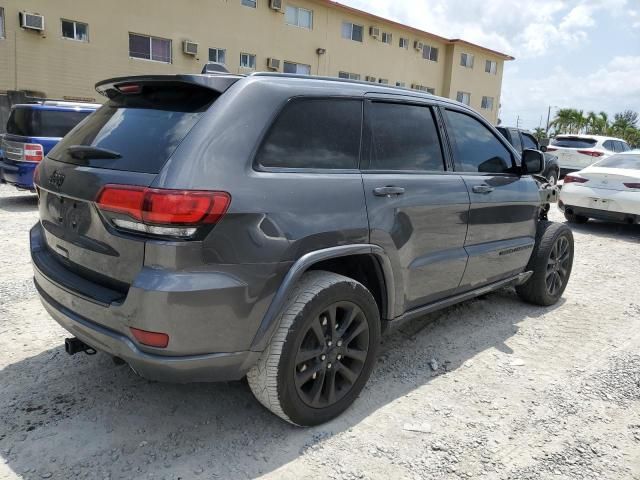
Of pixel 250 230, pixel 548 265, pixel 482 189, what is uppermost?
pixel 482 189

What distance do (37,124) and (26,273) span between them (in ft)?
15.7

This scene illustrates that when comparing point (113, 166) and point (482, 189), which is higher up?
point (113, 166)

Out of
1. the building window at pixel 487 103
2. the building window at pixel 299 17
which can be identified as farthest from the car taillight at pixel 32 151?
the building window at pixel 487 103

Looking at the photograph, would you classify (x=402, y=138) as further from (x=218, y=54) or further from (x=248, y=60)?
(x=248, y=60)

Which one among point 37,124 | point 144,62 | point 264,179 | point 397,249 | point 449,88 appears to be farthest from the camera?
point 449,88

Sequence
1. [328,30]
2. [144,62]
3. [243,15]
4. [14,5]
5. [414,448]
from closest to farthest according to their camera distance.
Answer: [414,448] < [14,5] < [144,62] < [243,15] < [328,30]

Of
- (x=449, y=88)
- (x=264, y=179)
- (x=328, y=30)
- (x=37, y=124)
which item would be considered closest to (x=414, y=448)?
(x=264, y=179)

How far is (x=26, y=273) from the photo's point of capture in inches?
201

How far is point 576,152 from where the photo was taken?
15.8 meters

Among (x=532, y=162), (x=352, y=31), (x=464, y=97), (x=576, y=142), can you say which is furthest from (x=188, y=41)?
(x=464, y=97)

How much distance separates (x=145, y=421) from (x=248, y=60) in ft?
67.9

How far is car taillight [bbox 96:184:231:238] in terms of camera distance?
7.19 feet

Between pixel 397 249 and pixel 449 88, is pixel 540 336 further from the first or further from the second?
pixel 449 88

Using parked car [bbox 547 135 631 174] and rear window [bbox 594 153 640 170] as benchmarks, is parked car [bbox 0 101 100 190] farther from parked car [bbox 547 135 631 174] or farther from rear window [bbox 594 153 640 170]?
parked car [bbox 547 135 631 174]
